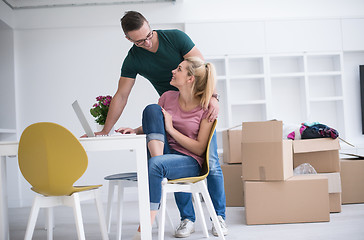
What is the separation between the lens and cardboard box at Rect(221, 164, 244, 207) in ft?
11.4

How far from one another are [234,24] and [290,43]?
66cm

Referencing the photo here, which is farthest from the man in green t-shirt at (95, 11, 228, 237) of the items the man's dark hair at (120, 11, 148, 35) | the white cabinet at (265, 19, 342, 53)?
the white cabinet at (265, 19, 342, 53)

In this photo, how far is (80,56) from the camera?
4.58m

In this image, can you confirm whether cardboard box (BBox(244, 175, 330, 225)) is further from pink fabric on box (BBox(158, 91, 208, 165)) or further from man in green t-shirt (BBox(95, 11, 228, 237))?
pink fabric on box (BBox(158, 91, 208, 165))

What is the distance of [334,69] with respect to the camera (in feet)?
15.3

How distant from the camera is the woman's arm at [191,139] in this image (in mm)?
2076

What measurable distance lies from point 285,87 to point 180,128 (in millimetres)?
2786

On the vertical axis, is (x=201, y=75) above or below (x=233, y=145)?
above

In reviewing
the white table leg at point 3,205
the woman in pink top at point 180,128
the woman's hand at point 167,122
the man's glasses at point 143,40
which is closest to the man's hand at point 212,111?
the woman in pink top at point 180,128

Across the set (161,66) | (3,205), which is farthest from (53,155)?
(161,66)

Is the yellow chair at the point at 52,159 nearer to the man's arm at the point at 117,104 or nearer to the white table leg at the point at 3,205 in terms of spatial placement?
the white table leg at the point at 3,205

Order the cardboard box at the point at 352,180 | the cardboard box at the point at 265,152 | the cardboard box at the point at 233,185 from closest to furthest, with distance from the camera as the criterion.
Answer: the cardboard box at the point at 265,152 < the cardboard box at the point at 352,180 < the cardboard box at the point at 233,185

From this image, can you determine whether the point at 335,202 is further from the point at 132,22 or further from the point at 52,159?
the point at 52,159

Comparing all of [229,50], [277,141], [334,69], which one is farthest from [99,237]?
[334,69]
